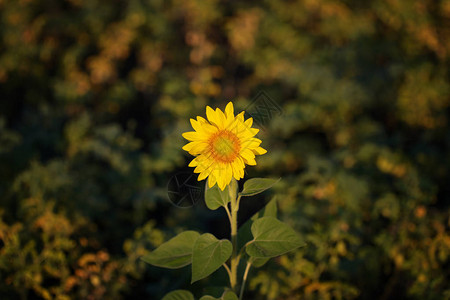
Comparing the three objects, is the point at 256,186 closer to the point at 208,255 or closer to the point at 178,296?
the point at 208,255

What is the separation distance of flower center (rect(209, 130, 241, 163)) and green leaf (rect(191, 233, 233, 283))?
29 centimetres

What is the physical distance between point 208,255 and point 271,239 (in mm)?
227

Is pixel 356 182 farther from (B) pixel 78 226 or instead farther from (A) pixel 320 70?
(B) pixel 78 226

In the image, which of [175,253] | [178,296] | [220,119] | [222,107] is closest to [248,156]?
[220,119]

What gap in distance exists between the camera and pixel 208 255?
3.87 feet

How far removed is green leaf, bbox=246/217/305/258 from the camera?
119cm

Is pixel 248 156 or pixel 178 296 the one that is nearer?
pixel 248 156

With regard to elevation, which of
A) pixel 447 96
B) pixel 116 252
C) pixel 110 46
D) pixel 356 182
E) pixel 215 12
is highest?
pixel 215 12

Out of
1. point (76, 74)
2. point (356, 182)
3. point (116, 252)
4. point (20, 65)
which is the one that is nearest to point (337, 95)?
point (356, 182)

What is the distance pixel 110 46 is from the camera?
11.6 ft

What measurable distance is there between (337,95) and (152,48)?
190 centimetres

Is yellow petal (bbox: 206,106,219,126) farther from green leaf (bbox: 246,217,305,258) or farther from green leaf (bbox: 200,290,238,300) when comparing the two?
green leaf (bbox: 200,290,238,300)

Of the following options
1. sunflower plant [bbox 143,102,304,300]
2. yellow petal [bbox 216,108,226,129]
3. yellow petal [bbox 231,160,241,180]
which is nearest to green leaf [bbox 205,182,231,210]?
sunflower plant [bbox 143,102,304,300]

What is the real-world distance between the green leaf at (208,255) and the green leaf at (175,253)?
0.43ft
